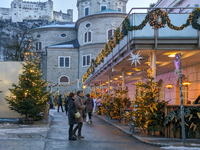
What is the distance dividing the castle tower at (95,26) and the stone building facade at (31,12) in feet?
217

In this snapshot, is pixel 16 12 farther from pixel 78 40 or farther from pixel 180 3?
pixel 180 3

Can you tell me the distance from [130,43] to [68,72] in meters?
50.4

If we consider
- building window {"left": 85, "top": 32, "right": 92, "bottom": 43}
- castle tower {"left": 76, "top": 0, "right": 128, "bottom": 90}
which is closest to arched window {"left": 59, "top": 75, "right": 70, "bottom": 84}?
castle tower {"left": 76, "top": 0, "right": 128, "bottom": 90}

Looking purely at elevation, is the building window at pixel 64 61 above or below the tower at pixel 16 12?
below

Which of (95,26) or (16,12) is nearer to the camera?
(95,26)

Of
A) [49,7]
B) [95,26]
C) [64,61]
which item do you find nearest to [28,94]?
[95,26]

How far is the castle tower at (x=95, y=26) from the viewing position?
5766 cm

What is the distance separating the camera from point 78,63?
62719mm

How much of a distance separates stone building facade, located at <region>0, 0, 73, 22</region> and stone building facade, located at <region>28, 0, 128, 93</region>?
2414 inches

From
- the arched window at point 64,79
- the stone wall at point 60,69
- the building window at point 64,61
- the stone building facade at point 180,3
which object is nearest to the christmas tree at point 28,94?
the stone building facade at point 180,3

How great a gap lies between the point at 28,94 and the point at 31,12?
4683 inches

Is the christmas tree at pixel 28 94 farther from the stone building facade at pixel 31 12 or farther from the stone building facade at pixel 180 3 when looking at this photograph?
the stone building facade at pixel 31 12

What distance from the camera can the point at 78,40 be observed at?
64.1m

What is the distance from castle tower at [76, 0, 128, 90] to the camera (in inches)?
2270
